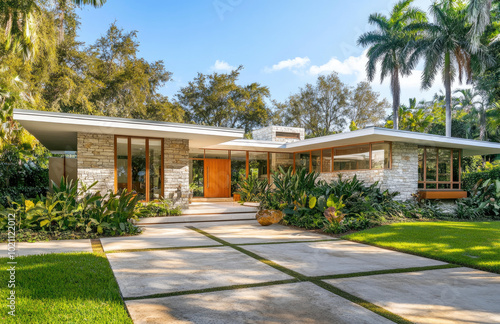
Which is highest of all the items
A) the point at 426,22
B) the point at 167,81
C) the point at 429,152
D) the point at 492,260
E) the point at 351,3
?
the point at 426,22

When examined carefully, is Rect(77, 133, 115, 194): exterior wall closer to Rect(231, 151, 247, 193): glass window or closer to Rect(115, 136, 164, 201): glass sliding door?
Rect(115, 136, 164, 201): glass sliding door

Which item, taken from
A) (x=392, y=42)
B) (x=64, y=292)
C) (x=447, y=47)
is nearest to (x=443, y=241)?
(x=64, y=292)

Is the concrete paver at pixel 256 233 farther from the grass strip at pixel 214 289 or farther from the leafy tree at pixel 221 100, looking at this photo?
the leafy tree at pixel 221 100

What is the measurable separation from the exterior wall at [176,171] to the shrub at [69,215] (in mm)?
3206

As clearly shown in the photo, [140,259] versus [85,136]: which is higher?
[85,136]

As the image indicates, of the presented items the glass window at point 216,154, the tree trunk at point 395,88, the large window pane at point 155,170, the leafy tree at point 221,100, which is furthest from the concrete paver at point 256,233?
the leafy tree at point 221,100

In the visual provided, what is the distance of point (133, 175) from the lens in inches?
420

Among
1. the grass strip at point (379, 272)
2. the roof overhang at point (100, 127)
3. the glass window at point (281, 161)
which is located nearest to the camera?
the grass strip at point (379, 272)

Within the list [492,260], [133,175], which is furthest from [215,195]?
[492,260]

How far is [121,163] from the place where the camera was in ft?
34.6

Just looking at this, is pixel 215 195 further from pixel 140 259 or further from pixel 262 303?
pixel 262 303

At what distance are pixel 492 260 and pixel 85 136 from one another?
9.96m

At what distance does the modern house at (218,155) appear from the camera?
9898 millimetres

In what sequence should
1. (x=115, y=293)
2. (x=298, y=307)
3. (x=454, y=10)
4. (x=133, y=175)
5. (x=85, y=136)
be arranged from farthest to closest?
(x=454, y=10) < (x=133, y=175) < (x=85, y=136) < (x=115, y=293) < (x=298, y=307)
